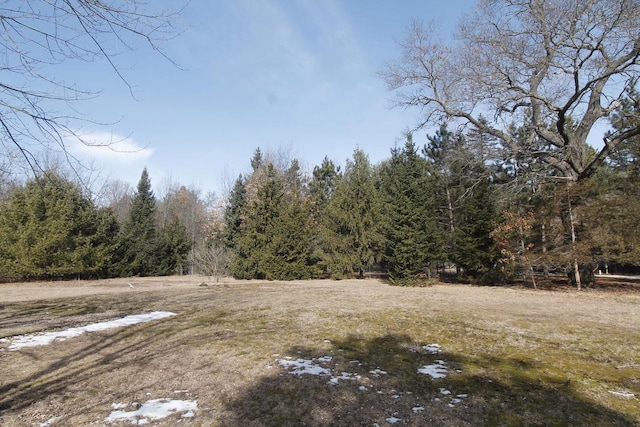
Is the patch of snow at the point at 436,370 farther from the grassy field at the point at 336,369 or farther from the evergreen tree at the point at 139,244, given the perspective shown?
the evergreen tree at the point at 139,244

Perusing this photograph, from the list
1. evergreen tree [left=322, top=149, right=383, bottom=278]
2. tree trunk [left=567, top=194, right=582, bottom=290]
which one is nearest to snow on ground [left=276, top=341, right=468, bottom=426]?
tree trunk [left=567, top=194, right=582, bottom=290]

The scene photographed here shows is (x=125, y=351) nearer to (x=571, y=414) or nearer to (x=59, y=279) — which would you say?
(x=571, y=414)

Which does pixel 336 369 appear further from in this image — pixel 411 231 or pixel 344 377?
pixel 411 231

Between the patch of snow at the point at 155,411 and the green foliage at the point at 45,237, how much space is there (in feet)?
65.0

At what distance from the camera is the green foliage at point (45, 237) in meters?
20.3

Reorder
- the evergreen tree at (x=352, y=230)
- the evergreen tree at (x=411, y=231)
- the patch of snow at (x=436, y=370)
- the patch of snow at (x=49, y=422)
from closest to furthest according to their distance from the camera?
the patch of snow at (x=49, y=422)
the patch of snow at (x=436, y=370)
the evergreen tree at (x=411, y=231)
the evergreen tree at (x=352, y=230)

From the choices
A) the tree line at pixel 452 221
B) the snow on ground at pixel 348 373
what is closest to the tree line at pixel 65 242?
the tree line at pixel 452 221

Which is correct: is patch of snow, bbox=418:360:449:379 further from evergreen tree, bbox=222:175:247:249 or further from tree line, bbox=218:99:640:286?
evergreen tree, bbox=222:175:247:249

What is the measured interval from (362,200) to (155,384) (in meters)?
19.9

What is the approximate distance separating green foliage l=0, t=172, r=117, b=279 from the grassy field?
1510 centimetres

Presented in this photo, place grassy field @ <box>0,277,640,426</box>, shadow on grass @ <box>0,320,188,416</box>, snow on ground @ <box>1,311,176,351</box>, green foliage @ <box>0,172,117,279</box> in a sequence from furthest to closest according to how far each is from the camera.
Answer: green foliage @ <box>0,172,117,279</box> < snow on ground @ <box>1,311,176,351</box> < shadow on grass @ <box>0,320,188,416</box> < grassy field @ <box>0,277,640,426</box>

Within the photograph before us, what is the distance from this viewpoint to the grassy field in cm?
320

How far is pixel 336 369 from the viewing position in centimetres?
441

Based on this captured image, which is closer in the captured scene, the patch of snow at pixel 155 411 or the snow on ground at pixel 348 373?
the patch of snow at pixel 155 411
